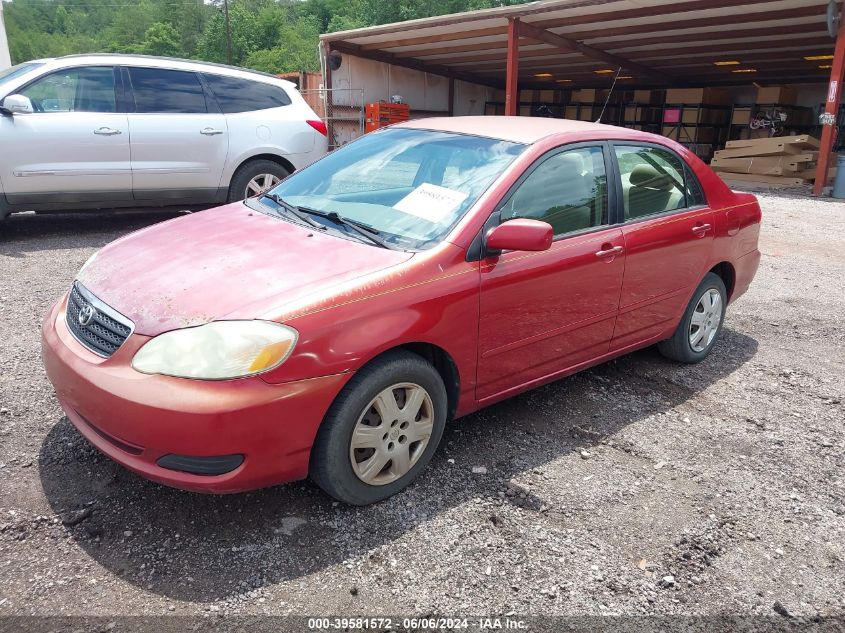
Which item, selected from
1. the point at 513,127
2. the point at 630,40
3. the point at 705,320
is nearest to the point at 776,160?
the point at 630,40

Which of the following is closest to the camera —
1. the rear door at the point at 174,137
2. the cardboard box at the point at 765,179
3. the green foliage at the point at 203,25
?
the rear door at the point at 174,137

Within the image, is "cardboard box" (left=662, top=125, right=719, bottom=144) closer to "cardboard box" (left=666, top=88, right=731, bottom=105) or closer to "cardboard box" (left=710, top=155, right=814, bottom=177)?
"cardboard box" (left=666, top=88, right=731, bottom=105)

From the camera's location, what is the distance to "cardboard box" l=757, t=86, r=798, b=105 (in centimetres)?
1802

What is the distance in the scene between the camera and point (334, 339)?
2.49 metres

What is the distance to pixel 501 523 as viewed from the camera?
2.77 m

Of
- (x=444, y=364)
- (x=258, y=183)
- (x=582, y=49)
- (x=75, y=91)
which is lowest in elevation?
(x=444, y=364)

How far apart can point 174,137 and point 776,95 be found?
55.6 ft

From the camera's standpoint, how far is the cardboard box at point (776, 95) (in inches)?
709

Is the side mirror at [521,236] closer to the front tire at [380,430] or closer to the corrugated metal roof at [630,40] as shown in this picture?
the front tire at [380,430]

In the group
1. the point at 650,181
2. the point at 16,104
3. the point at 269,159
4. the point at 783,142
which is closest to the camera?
the point at 650,181

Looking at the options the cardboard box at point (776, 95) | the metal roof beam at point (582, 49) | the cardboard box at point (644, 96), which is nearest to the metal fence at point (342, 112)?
the metal roof beam at point (582, 49)

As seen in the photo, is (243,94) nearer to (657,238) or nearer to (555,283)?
(657,238)

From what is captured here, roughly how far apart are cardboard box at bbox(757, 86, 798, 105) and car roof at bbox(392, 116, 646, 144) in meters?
16.8

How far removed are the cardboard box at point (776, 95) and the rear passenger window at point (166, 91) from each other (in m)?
16.4
